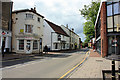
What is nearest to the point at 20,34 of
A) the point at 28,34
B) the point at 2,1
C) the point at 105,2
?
the point at 28,34

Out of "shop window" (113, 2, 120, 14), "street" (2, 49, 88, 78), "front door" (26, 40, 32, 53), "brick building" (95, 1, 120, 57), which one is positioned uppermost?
"shop window" (113, 2, 120, 14)

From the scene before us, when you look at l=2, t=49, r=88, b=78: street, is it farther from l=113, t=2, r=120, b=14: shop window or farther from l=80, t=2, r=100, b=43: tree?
l=80, t=2, r=100, b=43: tree

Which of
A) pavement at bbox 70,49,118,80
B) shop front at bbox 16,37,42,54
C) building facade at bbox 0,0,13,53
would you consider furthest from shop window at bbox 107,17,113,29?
building facade at bbox 0,0,13,53

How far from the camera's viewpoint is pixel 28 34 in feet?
70.8

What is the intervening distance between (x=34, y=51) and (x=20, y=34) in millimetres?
4786

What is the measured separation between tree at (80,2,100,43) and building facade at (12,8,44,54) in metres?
18.6

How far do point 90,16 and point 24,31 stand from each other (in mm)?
21677

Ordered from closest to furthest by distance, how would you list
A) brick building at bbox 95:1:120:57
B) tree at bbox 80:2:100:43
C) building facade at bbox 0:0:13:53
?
brick building at bbox 95:1:120:57
building facade at bbox 0:0:13:53
tree at bbox 80:2:100:43

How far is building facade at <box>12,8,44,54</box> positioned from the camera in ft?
69.7

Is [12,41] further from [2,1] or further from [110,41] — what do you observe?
[110,41]

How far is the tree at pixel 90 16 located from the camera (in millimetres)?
31556

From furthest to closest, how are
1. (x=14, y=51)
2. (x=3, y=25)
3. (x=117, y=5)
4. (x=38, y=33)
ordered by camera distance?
(x=38, y=33) < (x=14, y=51) < (x=3, y=25) < (x=117, y=5)

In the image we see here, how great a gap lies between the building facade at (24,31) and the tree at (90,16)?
61.0 ft

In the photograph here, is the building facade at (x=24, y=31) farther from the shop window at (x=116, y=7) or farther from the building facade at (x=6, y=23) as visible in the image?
the shop window at (x=116, y=7)
